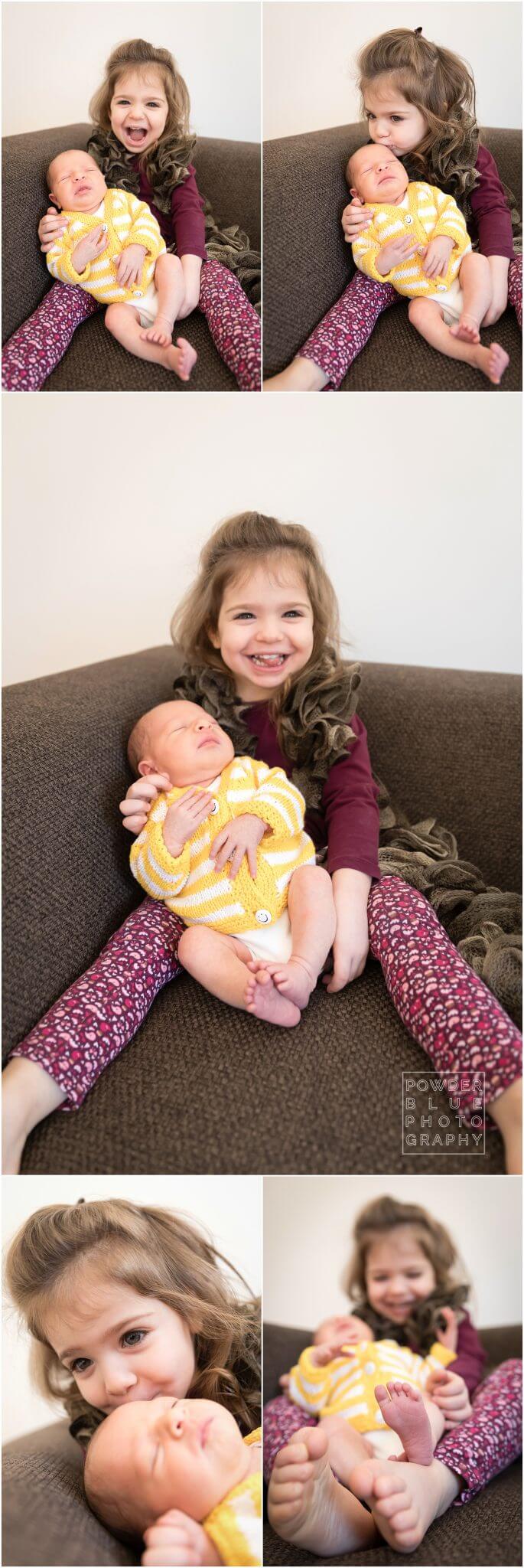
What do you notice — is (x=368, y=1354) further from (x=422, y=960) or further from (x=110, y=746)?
(x=110, y=746)

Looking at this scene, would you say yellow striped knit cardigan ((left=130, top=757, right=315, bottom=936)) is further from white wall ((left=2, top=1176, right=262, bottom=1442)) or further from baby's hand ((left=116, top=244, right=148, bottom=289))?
baby's hand ((left=116, top=244, right=148, bottom=289))

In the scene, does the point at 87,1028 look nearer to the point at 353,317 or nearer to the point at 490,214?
the point at 353,317

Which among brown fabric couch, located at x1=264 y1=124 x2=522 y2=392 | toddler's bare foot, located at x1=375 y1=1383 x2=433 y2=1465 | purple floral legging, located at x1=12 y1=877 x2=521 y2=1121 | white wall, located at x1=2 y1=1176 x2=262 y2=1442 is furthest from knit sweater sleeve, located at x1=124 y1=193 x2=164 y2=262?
toddler's bare foot, located at x1=375 y1=1383 x2=433 y2=1465

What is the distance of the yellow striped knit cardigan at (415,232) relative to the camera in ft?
3.87

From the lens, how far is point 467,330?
119 cm

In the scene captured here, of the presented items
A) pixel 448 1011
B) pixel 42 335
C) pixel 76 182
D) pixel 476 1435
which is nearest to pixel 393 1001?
pixel 448 1011

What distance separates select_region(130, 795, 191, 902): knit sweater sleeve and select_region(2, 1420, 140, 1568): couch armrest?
0.56 metres

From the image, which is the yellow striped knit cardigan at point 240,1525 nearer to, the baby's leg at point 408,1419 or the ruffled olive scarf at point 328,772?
the baby's leg at point 408,1419

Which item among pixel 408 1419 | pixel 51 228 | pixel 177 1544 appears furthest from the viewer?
pixel 51 228

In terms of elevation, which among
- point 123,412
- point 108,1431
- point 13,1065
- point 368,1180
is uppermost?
point 123,412

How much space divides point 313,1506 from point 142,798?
2.37ft

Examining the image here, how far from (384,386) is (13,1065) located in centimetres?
81

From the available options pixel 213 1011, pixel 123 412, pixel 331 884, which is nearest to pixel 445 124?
pixel 123 412

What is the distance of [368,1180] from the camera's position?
110 cm
